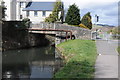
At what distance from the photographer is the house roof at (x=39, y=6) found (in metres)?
53.6

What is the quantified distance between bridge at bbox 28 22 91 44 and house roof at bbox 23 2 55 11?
17.9 metres

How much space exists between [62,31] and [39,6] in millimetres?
21975

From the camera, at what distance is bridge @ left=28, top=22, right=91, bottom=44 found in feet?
113

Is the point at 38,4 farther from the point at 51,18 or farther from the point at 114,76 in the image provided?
the point at 114,76

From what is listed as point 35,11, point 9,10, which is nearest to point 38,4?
point 35,11

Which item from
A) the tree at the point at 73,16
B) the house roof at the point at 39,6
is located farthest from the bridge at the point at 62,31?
the house roof at the point at 39,6

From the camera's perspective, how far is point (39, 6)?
55094mm

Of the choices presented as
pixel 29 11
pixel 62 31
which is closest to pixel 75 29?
pixel 62 31

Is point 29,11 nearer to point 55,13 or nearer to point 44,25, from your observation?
point 55,13

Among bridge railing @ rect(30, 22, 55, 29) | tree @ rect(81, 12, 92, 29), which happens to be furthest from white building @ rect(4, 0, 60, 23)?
bridge railing @ rect(30, 22, 55, 29)

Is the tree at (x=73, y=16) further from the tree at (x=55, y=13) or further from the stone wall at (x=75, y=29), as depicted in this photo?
the stone wall at (x=75, y=29)

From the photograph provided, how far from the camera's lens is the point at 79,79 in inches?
351

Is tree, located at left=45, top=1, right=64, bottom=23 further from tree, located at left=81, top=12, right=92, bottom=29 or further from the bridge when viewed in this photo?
the bridge

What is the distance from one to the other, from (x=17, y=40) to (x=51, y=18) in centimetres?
1429
